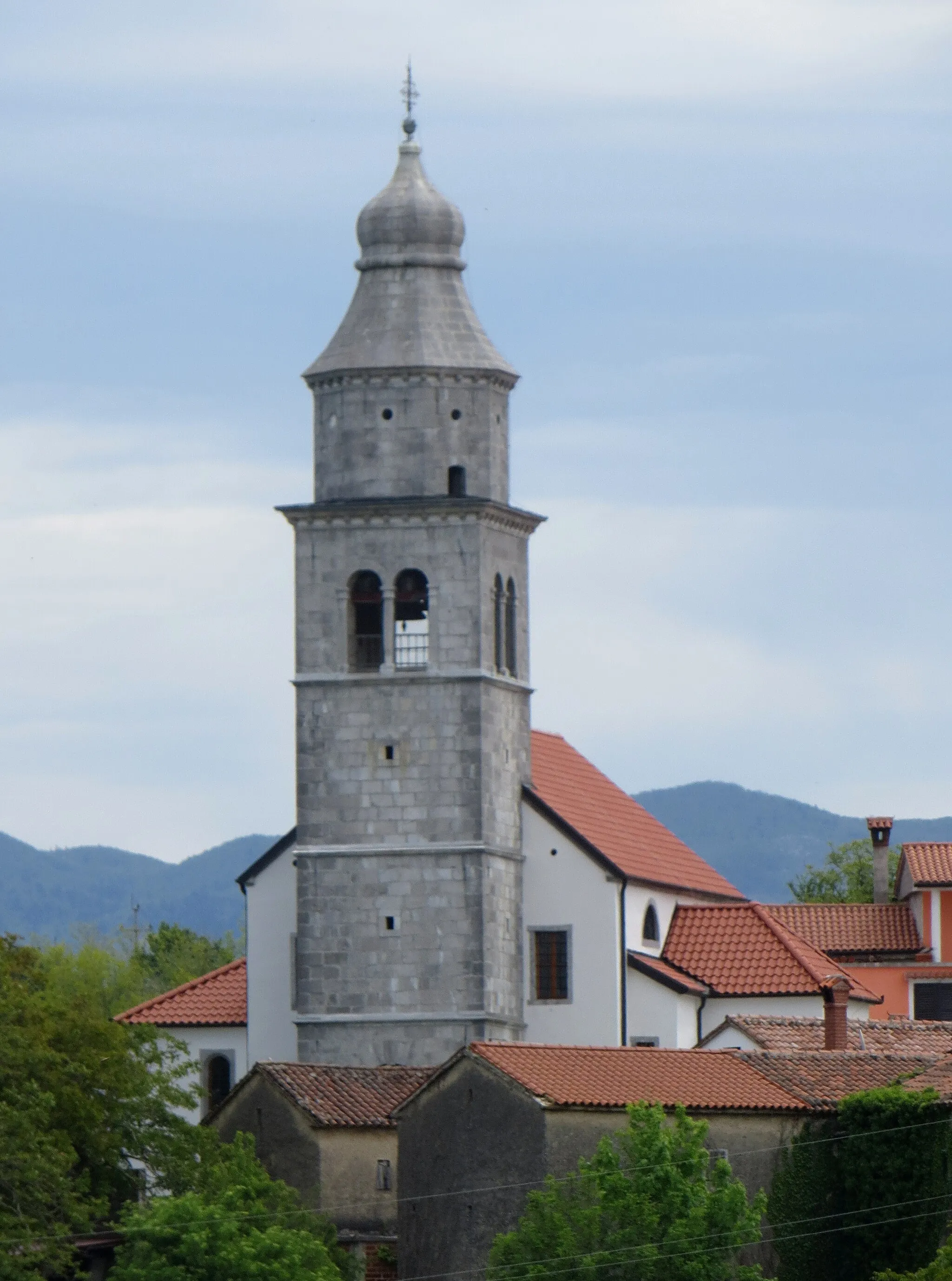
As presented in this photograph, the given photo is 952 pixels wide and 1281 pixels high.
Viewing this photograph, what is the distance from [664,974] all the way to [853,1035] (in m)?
4.44

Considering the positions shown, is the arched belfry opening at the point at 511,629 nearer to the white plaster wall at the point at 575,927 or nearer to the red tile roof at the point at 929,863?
the white plaster wall at the point at 575,927

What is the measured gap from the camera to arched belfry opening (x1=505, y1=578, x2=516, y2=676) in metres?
72.9

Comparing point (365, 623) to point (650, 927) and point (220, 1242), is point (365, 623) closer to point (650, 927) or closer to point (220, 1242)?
point (650, 927)

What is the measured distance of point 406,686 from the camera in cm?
7088

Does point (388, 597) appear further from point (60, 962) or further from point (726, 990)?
point (60, 962)

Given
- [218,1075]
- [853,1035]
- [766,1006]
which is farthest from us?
[218,1075]

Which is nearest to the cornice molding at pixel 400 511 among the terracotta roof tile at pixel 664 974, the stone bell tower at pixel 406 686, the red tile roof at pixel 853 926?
the stone bell tower at pixel 406 686

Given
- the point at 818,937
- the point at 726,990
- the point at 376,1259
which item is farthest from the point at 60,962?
the point at 376,1259

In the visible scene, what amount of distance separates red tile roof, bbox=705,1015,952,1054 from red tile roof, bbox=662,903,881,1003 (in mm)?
2465

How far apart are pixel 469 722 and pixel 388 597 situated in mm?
3119

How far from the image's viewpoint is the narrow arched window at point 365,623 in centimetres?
7138

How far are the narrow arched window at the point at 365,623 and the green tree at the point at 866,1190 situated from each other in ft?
49.0

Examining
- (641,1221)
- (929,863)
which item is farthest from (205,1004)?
(641,1221)

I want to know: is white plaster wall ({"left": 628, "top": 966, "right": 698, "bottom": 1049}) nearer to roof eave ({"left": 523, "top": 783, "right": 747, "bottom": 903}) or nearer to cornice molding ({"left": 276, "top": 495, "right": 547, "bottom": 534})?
roof eave ({"left": 523, "top": 783, "right": 747, "bottom": 903})
